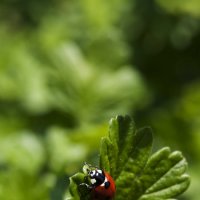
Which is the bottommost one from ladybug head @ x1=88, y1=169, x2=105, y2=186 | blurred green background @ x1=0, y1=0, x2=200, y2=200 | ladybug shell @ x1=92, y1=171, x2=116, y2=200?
ladybug shell @ x1=92, y1=171, x2=116, y2=200

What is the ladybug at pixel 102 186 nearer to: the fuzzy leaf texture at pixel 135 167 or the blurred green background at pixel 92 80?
the fuzzy leaf texture at pixel 135 167

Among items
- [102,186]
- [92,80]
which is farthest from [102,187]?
[92,80]

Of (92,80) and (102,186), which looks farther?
(92,80)

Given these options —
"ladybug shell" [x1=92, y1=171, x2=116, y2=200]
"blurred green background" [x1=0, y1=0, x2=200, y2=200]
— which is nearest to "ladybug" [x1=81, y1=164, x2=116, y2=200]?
"ladybug shell" [x1=92, y1=171, x2=116, y2=200]

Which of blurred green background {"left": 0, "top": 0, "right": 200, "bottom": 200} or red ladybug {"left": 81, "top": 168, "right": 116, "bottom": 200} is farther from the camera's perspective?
blurred green background {"left": 0, "top": 0, "right": 200, "bottom": 200}

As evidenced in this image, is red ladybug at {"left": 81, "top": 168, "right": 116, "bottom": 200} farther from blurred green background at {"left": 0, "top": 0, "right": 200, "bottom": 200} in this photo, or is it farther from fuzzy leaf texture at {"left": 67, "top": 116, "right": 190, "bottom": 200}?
blurred green background at {"left": 0, "top": 0, "right": 200, "bottom": 200}

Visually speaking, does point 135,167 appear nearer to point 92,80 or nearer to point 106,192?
point 106,192
